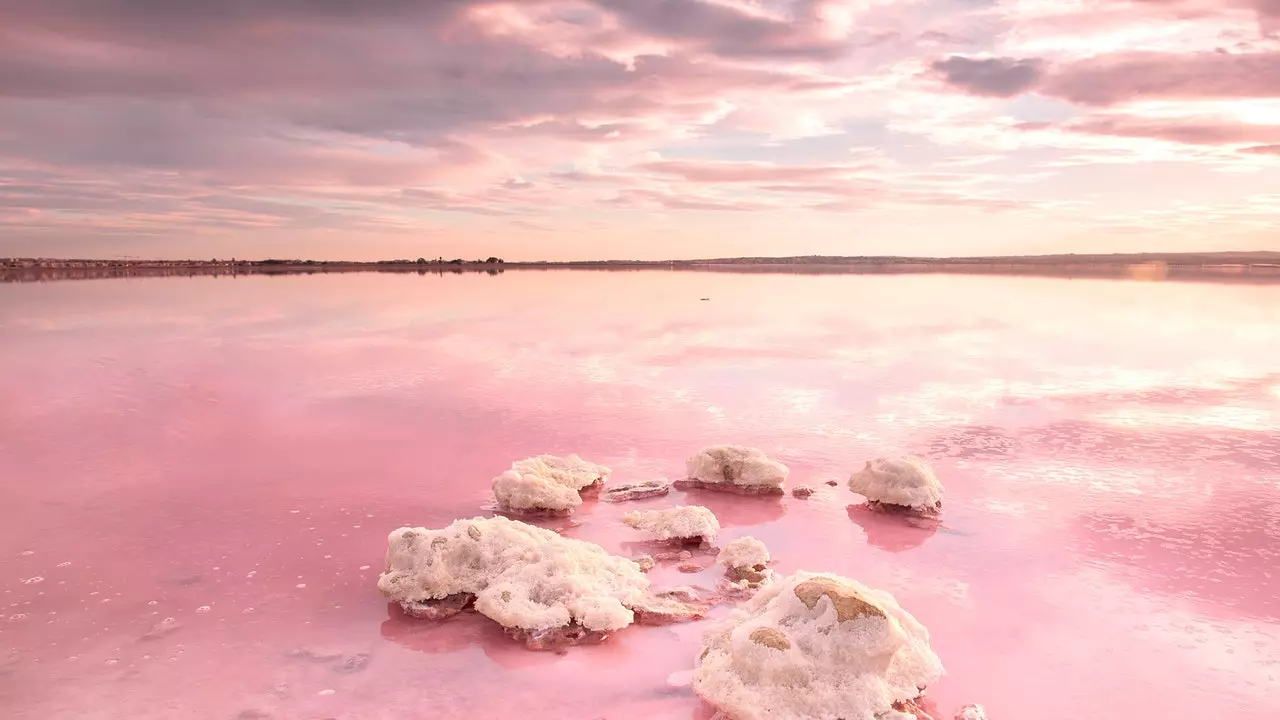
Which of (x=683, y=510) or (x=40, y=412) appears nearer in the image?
(x=683, y=510)

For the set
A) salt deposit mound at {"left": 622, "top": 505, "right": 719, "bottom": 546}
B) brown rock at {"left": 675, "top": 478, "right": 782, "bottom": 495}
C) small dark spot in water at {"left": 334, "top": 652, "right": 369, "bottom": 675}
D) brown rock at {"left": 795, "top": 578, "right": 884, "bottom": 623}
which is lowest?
small dark spot in water at {"left": 334, "top": 652, "right": 369, "bottom": 675}

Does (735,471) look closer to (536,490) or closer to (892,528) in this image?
(892,528)

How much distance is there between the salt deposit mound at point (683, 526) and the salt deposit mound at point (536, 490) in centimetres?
103

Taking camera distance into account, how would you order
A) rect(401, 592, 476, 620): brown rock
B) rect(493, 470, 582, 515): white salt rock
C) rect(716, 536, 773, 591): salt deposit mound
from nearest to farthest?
rect(401, 592, 476, 620): brown rock < rect(716, 536, 773, 591): salt deposit mound < rect(493, 470, 582, 515): white salt rock

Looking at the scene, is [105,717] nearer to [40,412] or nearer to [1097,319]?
[40,412]

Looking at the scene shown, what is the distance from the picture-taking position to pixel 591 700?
17.1 ft

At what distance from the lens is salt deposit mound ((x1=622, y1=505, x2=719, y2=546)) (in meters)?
7.86

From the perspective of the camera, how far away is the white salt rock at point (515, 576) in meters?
6.14

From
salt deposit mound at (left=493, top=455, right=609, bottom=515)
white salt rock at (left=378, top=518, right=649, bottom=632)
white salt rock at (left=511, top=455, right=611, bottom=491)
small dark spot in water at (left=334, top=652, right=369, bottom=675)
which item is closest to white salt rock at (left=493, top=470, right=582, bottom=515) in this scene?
salt deposit mound at (left=493, top=455, right=609, bottom=515)

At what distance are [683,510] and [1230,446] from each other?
9053 millimetres

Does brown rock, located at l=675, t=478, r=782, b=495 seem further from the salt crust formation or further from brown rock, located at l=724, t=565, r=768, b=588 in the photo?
brown rock, located at l=724, t=565, r=768, b=588

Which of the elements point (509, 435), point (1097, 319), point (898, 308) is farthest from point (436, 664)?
point (898, 308)

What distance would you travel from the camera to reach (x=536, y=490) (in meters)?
8.72

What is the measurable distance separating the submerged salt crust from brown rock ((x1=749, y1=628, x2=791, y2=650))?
4185 millimetres
